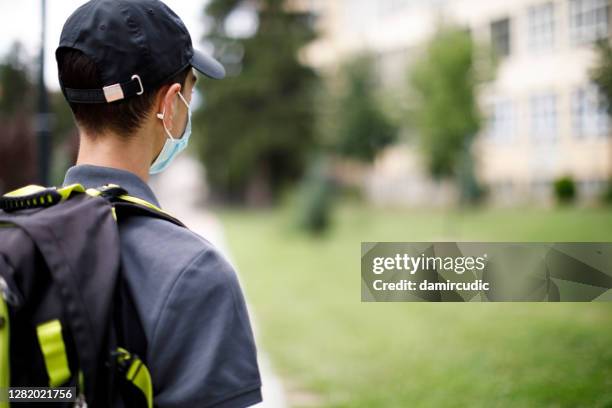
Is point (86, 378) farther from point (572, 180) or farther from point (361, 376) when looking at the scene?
point (572, 180)

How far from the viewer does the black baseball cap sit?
5.00 feet

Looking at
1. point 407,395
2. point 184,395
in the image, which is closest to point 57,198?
point 184,395

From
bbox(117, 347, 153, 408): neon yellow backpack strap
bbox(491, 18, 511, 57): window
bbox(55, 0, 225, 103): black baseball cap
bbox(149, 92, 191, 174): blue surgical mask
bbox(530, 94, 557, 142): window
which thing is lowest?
bbox(117, 347, 153, 408): neon yellow backpack strap

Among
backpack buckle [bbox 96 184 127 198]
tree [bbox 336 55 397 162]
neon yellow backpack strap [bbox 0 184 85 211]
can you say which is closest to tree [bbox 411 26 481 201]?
tree [bbox 336 55 397 162]

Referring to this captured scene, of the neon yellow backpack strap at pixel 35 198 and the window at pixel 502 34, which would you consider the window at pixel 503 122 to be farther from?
the neon yellow backpack strap at pixel 35 198

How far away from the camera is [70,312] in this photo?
1277 mm

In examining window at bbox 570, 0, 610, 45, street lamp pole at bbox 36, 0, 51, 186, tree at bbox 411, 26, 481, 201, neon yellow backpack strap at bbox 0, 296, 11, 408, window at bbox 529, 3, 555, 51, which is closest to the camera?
neon yellow backpack strap at bbox 0, 296, 11, 408

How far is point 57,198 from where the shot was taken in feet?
4.65

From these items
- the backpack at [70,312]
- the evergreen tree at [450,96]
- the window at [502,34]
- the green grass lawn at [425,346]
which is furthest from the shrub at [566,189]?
the backpack at [70,312]

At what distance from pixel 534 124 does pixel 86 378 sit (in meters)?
25.1

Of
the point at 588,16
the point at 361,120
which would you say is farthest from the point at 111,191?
the point at 361,120

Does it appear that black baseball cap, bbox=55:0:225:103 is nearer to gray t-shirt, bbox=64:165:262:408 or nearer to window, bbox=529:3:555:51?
gray t-shirt, bbox=64:165:262:408

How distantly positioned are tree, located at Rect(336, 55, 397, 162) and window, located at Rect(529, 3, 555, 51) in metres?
8.00

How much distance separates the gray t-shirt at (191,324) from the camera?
53.6 inches
